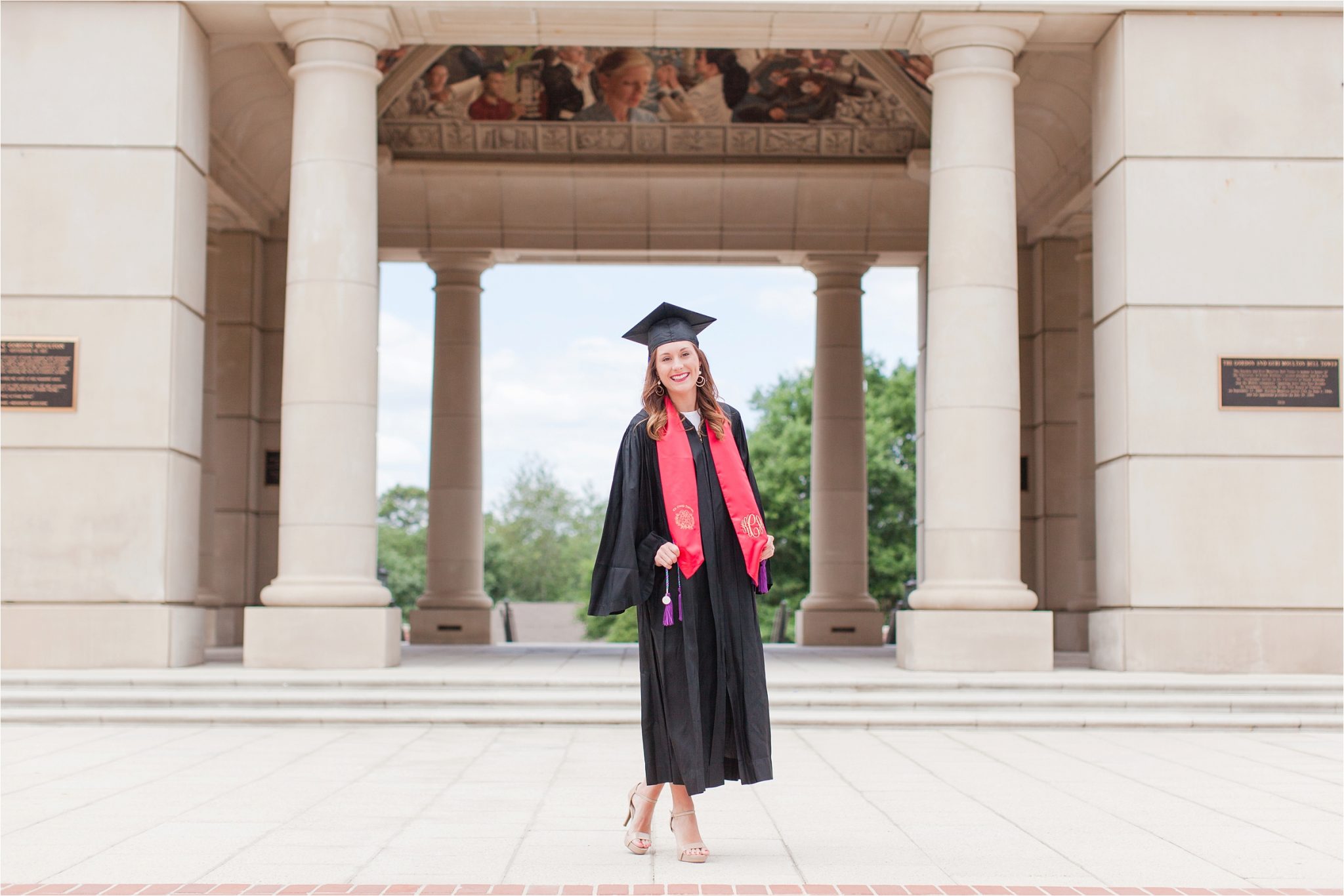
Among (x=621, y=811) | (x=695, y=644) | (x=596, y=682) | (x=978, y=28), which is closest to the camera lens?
(x=695, y=644)

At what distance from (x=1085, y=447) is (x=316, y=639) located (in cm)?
1195

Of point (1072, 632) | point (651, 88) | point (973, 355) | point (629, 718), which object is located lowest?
point (629, 718)

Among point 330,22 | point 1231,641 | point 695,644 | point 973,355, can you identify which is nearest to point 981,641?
point 1231,641

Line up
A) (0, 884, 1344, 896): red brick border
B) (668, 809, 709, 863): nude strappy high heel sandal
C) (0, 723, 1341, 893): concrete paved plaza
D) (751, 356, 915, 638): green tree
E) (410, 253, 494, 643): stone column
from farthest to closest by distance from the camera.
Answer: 1. (751, 356, 915, 638): green tree
2. (410, 253, 494, 643): stone column
3. (668, 809, 709, 863): nude strappy high heel sandal
4. (0, 723, 1341, 893): concrete paved plaza
5. (0, 884, 1344, 896): red brick border

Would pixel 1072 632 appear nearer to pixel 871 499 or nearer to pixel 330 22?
pixel 330 22

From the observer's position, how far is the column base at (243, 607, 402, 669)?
1415cm

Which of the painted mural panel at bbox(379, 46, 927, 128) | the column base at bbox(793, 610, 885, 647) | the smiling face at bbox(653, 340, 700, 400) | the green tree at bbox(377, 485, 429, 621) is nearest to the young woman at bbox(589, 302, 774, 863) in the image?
the smiling face at bbox(653, 340, 700, 400)

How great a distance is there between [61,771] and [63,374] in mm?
6219

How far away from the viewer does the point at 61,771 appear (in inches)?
361

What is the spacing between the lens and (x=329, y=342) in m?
14.6

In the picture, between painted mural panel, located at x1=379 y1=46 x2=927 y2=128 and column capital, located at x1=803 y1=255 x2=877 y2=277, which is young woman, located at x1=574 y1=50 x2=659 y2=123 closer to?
painted mural panel, located at x1=379 y1=46 x2=927 y2=128

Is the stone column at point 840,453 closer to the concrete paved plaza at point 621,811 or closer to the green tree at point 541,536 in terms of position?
the concrete paved plaza at point 621,811

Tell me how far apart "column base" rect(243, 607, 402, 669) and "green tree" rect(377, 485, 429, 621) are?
57.6m

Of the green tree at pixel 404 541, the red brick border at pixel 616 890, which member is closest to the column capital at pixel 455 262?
the red brick border at pixel 616 890
